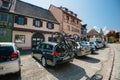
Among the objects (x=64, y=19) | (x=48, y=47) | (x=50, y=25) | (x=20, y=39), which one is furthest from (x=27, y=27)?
(x=48, y=47)

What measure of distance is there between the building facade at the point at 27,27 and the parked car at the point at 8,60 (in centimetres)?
1280

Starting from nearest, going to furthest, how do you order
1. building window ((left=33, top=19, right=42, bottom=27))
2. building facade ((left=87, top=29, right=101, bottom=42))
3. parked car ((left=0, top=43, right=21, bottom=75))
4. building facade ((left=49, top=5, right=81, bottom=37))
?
1. parked car ((left=0, top=43, right=21, bottom=75))
2. building window ((left=33, top=19, right=42, bottom=27))
3. building facade ((left=49, top=5, right=81, bottom=37))
4. building facade ((left=87, top=29, right=101, bottom=42))

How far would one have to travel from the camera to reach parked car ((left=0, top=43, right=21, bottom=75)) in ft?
15.9

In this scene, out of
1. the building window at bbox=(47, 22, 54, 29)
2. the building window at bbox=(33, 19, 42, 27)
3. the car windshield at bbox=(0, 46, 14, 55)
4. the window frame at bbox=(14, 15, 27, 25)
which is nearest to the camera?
the car windshield at bbox=(0, 46, 14, 55)

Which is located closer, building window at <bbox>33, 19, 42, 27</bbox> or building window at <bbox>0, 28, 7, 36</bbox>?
building window at <bbox>0, 28, 7, 36</bbox>

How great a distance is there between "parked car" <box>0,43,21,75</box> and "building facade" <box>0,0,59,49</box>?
42.0 ft

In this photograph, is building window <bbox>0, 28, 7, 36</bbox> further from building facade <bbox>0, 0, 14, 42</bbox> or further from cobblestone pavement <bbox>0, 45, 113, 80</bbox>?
cobblestone pavement <bbox>0, 45, 113, 80</bbox>

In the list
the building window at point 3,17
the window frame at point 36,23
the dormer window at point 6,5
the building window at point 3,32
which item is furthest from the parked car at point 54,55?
the window frame at point 36,23

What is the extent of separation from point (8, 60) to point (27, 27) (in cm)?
1528

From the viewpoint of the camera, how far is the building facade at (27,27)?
701 inches

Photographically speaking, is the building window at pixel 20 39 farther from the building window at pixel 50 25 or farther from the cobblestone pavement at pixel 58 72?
the cobblestone pavement at pixel 58 72

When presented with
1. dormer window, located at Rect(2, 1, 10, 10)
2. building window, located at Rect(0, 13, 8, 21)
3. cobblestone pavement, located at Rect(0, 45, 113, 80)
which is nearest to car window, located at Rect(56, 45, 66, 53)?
cobblestone pavement, located at Rect(0, 45, 113, 80)

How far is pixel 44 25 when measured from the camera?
73.9ft

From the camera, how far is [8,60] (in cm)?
498
